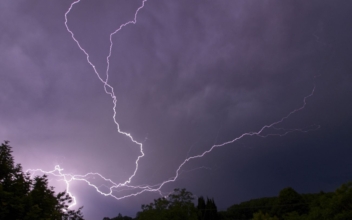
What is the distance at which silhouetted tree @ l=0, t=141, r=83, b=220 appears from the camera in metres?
6.74

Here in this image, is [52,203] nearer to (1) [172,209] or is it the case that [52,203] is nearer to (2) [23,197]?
(2) [23,197]

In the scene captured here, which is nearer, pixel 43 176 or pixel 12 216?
pixel 12 216

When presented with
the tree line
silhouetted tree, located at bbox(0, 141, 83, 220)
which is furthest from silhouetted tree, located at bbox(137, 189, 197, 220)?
silhouetted tree, located at bbox(0, 141, 83, 220)

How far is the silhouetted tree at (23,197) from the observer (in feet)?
22.1

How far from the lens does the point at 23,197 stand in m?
7.09

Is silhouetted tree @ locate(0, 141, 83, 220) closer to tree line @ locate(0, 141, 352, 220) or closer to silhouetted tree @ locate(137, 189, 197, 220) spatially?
tree line @ locate(0, 141, 352, 220)

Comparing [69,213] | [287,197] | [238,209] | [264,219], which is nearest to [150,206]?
[264,219]

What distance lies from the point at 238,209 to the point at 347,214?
115ft

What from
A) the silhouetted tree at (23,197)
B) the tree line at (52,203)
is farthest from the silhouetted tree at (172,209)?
the silhouetted tree at (23,197)

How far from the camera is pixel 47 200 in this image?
788 cm

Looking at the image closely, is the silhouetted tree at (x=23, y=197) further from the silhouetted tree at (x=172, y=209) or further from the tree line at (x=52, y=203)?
the silhouetted tree at (x=172, y=209)

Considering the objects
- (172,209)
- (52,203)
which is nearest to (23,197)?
(52,203)

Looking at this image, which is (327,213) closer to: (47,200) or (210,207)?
(47,200)

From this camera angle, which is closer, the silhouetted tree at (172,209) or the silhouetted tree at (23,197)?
the silhouetted tree at (23,197)
